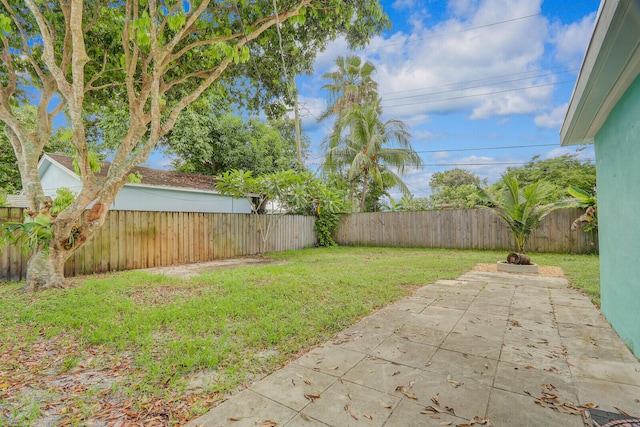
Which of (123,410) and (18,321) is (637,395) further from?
(18,321)

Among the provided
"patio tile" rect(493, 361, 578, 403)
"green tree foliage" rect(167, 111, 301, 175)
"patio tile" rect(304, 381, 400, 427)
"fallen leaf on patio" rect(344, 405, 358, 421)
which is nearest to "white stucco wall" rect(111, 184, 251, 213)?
"green tree foliage" rect(167, 111, 301, 175)

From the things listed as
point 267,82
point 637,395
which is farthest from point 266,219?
point 637,395

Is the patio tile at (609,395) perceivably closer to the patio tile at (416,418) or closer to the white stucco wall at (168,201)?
the patio tile at (416,418)

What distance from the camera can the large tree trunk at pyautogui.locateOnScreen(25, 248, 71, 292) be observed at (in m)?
4.52

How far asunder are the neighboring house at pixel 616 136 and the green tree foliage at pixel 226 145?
13.3m

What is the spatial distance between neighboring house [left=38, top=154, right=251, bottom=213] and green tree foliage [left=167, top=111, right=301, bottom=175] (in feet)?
5.55

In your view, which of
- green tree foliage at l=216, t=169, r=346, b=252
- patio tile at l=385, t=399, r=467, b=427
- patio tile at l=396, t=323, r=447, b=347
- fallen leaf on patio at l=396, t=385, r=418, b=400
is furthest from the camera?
green tree foliage at l=216, t=169, r=346, b=252

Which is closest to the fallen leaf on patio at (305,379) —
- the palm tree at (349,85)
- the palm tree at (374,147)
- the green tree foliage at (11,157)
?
the palm tree at (374,147)

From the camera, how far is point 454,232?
10.7 m

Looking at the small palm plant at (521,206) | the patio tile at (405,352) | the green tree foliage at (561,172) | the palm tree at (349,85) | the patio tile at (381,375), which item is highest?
the palm tree at (349,85)

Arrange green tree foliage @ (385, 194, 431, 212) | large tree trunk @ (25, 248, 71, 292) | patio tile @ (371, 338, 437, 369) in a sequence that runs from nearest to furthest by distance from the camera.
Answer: patio tile @ (371, 338, 437, 369)
large tree trunk @ (25, 248, 71, 292)
green tree foliage @ (385, 194, 431, 212)

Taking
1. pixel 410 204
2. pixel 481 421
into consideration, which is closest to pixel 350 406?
pixel 481 421

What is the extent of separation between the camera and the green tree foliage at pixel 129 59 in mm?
4566

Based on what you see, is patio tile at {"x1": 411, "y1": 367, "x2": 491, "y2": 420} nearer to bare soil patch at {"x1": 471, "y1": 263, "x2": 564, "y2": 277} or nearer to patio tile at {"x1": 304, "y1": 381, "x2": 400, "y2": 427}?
patio tile at {"x1": 304, "y1": 381, "x2": 400, "y2": 427}
